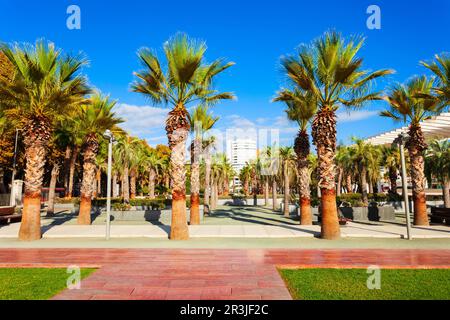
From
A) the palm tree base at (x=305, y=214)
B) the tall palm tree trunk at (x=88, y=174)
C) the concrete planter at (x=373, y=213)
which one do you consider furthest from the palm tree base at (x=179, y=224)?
the concrete planter at (x=373, y=213)

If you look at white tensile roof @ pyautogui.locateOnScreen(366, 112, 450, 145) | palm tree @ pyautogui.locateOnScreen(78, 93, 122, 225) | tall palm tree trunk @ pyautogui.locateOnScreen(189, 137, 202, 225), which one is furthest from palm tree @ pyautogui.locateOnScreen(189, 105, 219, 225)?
white tensile roof @ pyautogui.locateOnScreen(366, 112, 450, 145)

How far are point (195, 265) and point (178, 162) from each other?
5.45 meters

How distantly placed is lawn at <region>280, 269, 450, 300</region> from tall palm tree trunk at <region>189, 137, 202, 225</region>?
1067cm

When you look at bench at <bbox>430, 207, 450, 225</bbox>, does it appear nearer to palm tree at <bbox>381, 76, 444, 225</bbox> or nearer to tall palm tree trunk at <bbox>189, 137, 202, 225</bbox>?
palm tree at <bbox>381, 76, 444, 225</bbox>

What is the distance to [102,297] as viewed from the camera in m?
5.29

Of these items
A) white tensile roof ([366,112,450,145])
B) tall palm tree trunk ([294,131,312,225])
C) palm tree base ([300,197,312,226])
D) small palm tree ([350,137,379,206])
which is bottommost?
palm tree base ([300,197,312,226])

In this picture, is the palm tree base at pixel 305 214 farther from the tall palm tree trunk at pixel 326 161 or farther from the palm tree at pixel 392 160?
the palm tree at pixel 392 160

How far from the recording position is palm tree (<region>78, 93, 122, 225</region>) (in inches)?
687

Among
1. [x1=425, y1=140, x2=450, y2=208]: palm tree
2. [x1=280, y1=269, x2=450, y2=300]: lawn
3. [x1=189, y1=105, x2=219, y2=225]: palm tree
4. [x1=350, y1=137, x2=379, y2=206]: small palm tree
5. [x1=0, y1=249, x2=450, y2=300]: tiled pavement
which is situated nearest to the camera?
[x1=280, y1=269, x2=450, y2=300]: lawn

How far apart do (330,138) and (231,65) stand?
5467 millimetres

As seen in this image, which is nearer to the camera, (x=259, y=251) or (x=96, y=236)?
(x=259, y=251)

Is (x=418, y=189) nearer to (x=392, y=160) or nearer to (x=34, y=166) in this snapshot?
(x=392, y=160)
